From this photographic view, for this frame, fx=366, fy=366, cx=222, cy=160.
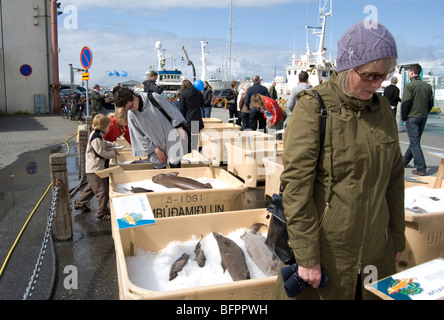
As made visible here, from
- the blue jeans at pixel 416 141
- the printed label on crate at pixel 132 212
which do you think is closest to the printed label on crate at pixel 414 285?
the printed label on crate at pixel 132 212

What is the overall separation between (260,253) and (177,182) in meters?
2.22

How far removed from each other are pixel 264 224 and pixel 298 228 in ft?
7.64

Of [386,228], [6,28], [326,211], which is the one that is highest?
[6,28]

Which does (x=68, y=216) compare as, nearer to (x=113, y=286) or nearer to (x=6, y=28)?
(x=113, y=286)

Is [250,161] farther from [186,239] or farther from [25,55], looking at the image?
[25,55]

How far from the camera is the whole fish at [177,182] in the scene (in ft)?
17.2

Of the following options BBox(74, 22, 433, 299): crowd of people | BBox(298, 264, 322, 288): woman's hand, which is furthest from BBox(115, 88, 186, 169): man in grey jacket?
BBox(298, 264, 322, 288): woman's hand

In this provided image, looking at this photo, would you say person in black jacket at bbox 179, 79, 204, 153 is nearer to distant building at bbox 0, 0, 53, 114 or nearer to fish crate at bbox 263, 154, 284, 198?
fish crate at bbox 263, 154, 284, 198

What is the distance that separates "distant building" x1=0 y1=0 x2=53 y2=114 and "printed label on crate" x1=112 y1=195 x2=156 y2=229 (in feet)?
71.3

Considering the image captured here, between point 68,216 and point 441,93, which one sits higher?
point 441,93

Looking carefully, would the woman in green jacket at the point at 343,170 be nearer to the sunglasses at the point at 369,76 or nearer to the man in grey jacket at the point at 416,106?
the sunglasses at the point at 369,76

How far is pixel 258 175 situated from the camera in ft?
22.7

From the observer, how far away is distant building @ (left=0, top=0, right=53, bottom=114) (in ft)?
71.3
